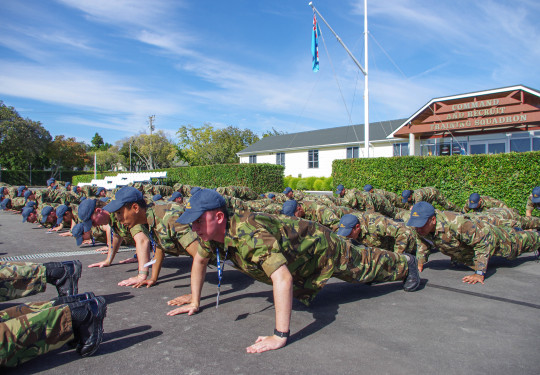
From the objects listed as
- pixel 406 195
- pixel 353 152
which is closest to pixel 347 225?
pixel 406 195

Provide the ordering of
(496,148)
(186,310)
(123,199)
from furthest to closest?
(496,148), (123,199), (186,310)

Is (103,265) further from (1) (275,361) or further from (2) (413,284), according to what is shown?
(2) (413,284)

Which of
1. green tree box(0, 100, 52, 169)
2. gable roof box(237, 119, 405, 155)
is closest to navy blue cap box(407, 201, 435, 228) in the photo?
gable roof box(237, 119, 405, 155)

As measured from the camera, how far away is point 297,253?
141 inches

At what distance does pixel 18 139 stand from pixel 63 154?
8211 millimetres

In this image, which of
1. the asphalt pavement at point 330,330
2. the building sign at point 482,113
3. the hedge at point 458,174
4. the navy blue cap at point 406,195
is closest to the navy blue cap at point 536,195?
the hedge at point 458,174

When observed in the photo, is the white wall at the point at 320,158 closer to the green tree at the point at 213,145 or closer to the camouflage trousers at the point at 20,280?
the green tree at the point at 213,145

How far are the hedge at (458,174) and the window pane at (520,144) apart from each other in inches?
355

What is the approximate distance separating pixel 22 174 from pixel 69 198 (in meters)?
47.5

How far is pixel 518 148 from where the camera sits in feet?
65.6

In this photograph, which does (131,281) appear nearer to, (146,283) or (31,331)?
(146,283)

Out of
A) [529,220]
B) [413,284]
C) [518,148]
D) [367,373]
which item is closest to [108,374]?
[367,373]

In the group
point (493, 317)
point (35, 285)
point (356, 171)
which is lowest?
point (493, 317)

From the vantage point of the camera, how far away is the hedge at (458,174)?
1189cm
